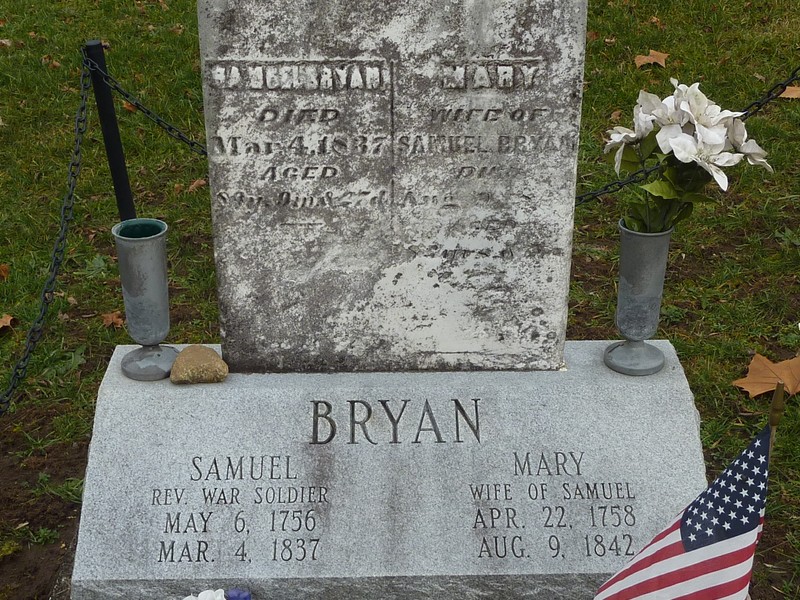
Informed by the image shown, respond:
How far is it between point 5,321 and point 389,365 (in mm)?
2131

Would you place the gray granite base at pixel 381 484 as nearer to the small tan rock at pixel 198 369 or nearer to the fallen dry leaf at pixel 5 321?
the small tan rock at pixel 198 369

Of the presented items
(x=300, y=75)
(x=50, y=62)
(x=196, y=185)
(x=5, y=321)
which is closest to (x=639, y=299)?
(x=300, y=75)

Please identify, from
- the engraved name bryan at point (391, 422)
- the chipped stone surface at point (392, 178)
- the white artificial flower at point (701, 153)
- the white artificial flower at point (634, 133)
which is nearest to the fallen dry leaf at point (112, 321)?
the chipped stone surface at point (392, 178)

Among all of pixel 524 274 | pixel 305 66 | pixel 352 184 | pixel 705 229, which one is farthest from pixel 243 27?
pixel 705 229

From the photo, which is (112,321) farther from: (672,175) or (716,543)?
(716,543)

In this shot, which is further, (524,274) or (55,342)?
(55,342)

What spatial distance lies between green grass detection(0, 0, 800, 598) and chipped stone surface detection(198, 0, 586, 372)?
44.4 inches

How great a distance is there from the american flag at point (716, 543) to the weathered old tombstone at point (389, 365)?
0.70 metres

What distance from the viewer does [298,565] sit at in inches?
121

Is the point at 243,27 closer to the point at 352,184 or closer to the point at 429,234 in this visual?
the point at 352,184

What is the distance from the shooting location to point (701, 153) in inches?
125

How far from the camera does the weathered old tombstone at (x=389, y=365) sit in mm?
3080

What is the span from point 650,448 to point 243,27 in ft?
6.17

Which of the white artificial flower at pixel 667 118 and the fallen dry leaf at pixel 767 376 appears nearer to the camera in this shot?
the white artificial flower at pixel 667 118
